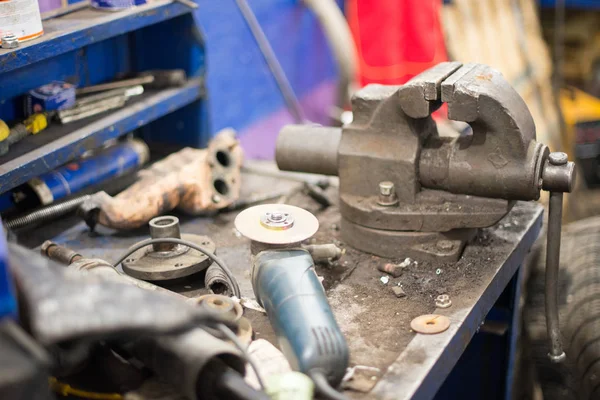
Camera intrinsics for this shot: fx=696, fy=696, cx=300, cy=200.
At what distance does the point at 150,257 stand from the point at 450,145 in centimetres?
58

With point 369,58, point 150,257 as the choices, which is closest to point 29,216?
point 150,257

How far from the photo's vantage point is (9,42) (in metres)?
1.25

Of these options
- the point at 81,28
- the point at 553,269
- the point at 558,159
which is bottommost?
the point at 553,269

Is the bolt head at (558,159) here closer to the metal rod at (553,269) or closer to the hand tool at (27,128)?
the metal rod at (553,269)

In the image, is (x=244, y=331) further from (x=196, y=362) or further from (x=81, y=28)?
(x=81, y=28)

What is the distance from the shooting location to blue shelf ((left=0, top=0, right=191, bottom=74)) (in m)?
1.26

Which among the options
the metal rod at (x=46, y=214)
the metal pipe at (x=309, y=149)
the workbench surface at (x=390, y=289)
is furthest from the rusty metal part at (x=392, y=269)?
the metal rod at (x=46, y=214)

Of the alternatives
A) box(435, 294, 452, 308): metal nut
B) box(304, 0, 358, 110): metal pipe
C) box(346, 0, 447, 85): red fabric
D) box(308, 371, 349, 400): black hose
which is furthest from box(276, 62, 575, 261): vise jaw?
box(346, 0, 447, 85): red fabric

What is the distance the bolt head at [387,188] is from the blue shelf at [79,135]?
1.98 ft

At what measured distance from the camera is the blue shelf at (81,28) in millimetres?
1256

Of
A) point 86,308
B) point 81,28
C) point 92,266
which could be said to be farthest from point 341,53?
point 86,308

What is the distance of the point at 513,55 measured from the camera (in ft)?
11.2

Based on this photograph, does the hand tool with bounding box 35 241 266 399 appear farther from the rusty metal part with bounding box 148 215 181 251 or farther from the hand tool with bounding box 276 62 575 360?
the hand tool with bounding box 276 62 575 360

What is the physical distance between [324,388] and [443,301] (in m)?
0.35
